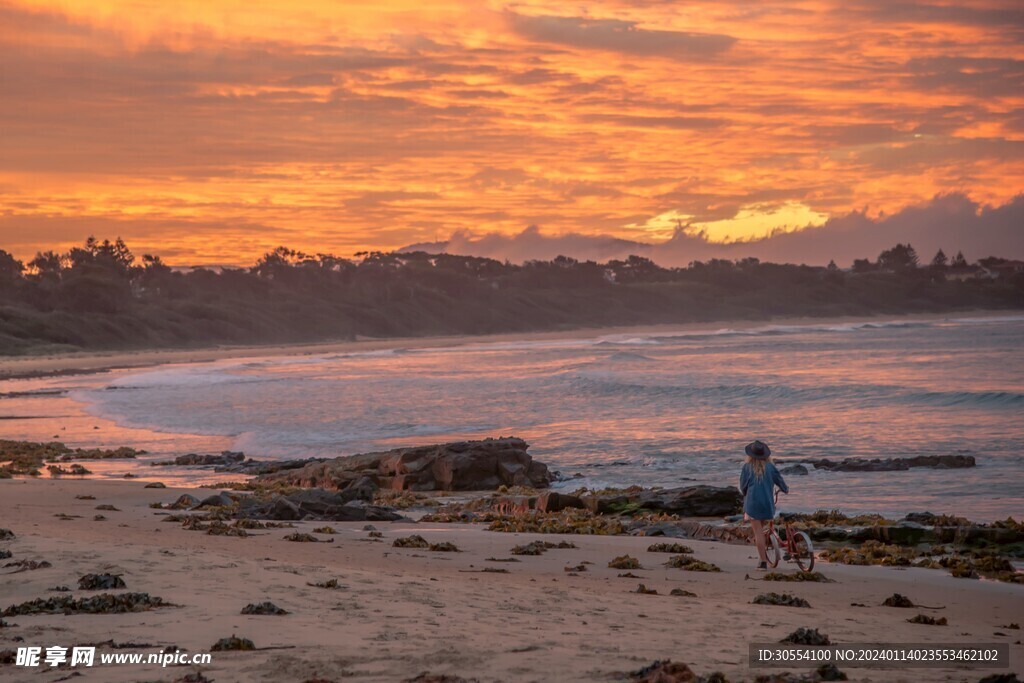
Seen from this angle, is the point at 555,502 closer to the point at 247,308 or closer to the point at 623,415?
the point at 623,415

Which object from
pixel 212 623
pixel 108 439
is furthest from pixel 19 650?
pixel 108 439

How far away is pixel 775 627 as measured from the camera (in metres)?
8.84

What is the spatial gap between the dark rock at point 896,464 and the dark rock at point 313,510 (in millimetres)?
9530

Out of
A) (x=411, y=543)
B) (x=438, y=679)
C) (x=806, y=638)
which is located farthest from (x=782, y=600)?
(x=411, y=543)


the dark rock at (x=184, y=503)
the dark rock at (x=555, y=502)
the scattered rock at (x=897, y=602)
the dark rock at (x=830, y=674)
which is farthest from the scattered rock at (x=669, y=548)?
the dark rock at (x=184, y=503)

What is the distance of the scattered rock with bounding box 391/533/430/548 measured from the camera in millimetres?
13461

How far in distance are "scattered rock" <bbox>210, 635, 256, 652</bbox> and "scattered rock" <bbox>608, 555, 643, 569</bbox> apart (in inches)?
216

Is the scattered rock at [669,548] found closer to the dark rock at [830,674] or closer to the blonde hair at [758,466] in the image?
the blonde hair at [758,466]

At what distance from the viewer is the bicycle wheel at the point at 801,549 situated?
1187 centimetres

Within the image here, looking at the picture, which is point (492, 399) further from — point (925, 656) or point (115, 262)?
point (115, 262)

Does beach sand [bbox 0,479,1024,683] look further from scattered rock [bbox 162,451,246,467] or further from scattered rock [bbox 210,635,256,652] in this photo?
scattered rock [bbox 162,451,246,467]

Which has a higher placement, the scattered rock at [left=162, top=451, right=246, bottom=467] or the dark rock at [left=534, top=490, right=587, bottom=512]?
the dark rock at [left=534, top=490, right=587, bottom=512]

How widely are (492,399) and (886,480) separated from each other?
78.8ft

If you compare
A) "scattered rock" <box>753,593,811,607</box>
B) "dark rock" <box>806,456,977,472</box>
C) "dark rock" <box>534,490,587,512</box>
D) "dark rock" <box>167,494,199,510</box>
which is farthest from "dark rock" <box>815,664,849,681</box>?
"dark rock" <box>806,456,977,472</box>
